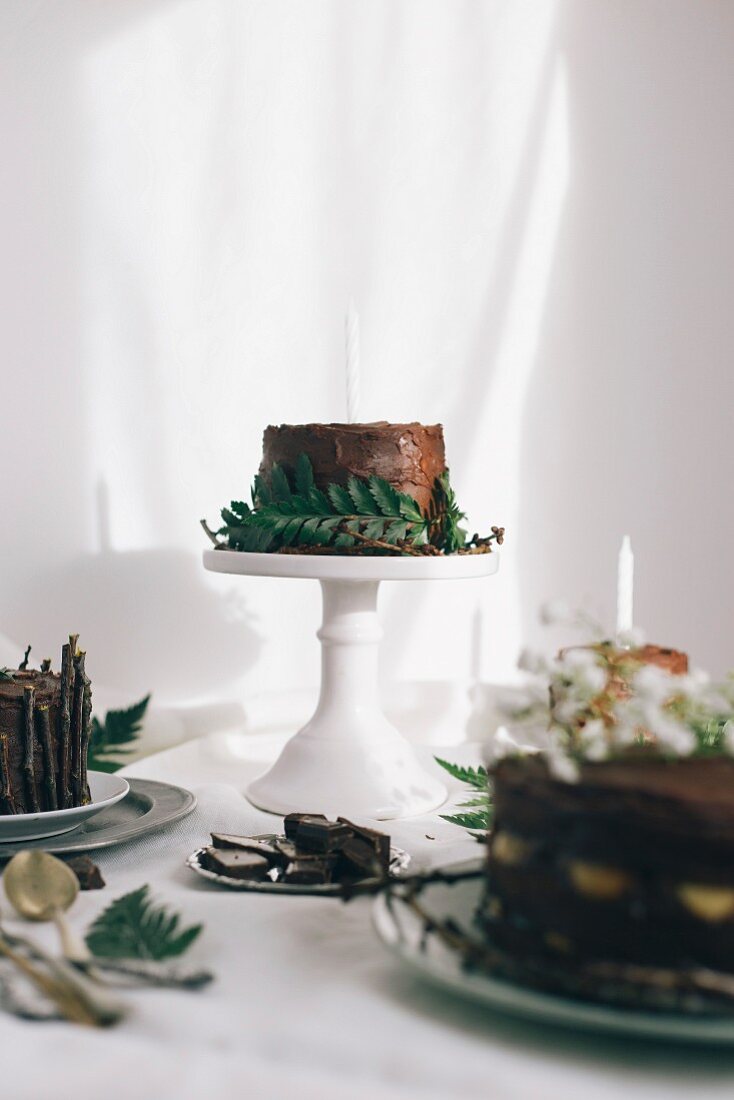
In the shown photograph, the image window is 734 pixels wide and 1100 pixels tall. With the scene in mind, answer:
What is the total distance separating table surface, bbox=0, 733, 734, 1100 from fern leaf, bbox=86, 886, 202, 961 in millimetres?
14

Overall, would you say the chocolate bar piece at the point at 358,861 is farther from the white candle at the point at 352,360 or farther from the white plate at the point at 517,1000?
the white candle at the point at 352,360

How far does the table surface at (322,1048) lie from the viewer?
Result: 1.69ft

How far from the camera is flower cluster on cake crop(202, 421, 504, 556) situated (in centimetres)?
106

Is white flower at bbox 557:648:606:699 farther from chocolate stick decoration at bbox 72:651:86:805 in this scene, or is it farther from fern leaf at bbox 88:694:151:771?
fern leaf at bbox 88:694:151:771

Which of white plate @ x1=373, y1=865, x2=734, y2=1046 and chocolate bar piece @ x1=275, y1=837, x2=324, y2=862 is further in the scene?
chocolate bar piece @ x1=275, y1=837, x2=324, y2=862

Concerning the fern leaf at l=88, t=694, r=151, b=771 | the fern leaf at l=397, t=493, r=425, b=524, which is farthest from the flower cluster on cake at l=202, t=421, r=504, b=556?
the fern leaf at l=88, t=694, r=151, b=771

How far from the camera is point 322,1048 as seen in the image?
55 cm

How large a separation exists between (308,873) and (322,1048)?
0.24 metres

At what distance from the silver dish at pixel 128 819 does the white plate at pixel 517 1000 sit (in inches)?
12.3

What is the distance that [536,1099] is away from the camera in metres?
0.50

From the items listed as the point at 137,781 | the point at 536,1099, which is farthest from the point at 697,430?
the point at 536,1099

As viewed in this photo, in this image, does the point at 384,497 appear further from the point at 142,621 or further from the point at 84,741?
the point at 142,621

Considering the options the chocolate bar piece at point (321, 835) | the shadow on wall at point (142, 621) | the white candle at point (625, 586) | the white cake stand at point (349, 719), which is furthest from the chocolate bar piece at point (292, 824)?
the shadow on wall at point (142, 621)

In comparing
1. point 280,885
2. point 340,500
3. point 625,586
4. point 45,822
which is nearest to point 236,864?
point 280,885
